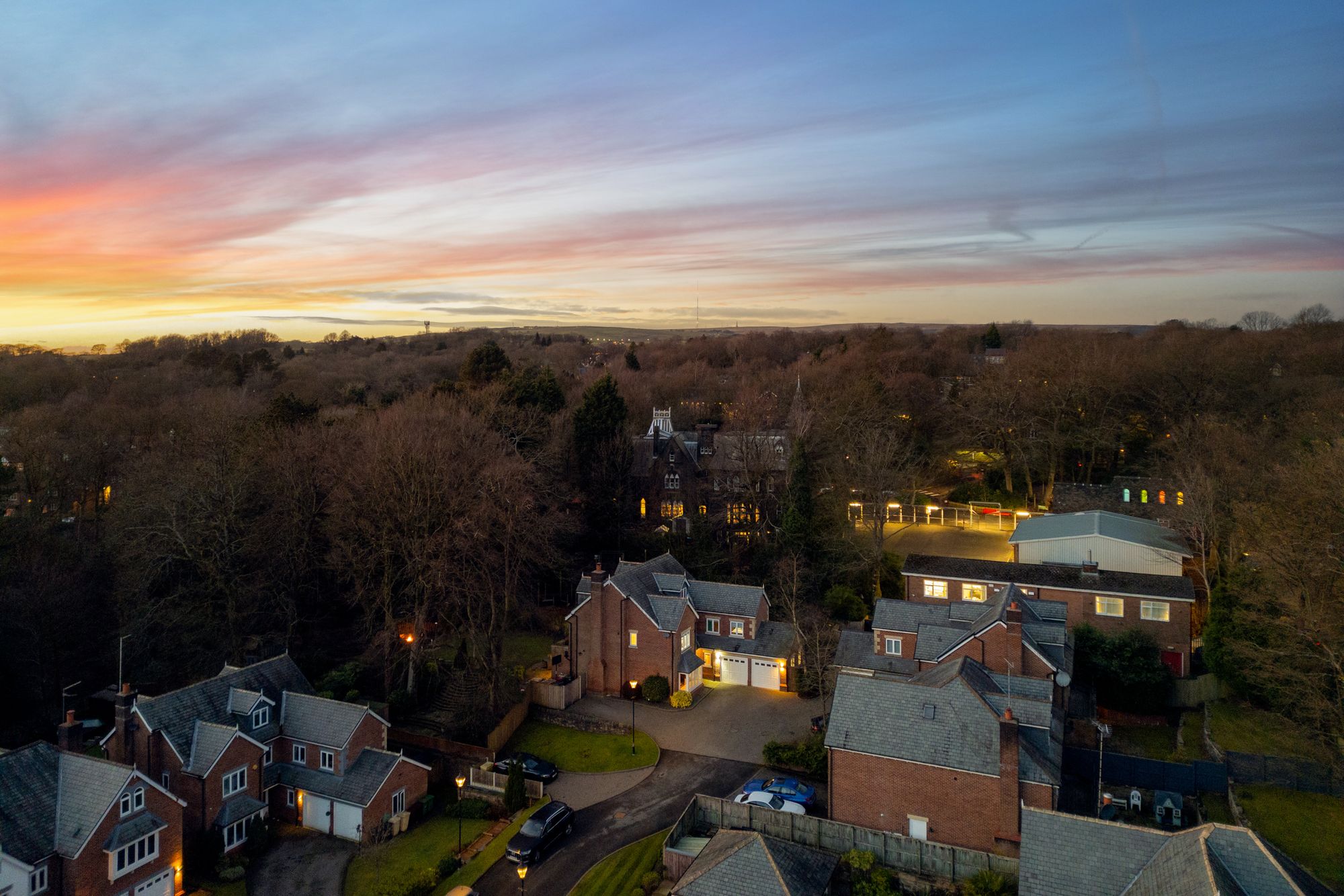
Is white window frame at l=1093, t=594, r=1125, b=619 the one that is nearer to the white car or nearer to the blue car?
the blue car

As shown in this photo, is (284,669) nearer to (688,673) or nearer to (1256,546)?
(688,673)

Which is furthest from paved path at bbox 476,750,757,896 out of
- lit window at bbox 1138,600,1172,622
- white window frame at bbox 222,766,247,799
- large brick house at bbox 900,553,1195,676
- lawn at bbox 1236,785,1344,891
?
lit window at bbox 1138,600,1172,622

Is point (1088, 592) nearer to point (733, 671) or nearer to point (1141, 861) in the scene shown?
point (733, 671)

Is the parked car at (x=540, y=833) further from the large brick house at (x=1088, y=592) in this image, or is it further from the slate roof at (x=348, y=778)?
the large brick house at (x=1088, y=592)

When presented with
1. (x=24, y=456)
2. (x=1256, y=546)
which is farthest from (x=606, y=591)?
(x=24, y=456)

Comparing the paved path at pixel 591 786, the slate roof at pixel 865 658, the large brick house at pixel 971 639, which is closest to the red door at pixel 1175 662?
the large brick house at pixel 971 639

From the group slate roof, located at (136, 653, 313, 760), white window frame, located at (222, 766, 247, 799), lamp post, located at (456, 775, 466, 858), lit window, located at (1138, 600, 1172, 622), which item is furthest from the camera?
lit window, located at (1138, 600, 1172, 622)
